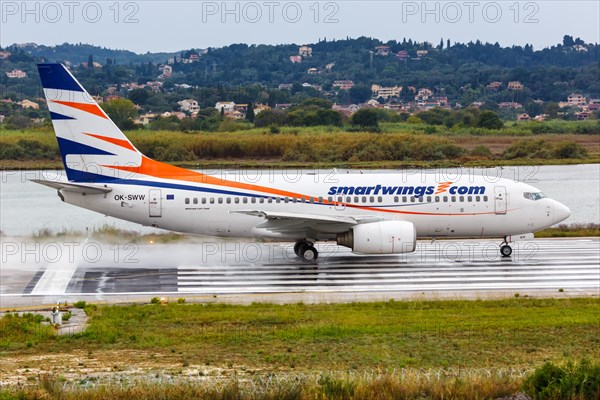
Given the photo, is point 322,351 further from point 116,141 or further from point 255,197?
point 116,141

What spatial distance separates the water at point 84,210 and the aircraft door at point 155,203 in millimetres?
4267

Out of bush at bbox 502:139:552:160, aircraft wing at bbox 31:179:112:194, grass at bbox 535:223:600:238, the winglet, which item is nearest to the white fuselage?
aircraft wing at bbox 31:179:112:194

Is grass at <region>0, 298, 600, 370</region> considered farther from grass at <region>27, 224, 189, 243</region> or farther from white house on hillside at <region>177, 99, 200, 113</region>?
white house on hillside at <region>177, 99, 200, 113</region>

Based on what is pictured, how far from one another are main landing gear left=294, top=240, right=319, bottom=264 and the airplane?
0.04 m

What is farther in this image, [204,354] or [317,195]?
[317,195]

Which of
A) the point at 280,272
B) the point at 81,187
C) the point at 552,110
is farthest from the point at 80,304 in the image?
the point at 552,110

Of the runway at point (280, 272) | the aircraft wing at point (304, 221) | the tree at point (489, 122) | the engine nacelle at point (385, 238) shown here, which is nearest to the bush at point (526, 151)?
the tree at point (489, 122)

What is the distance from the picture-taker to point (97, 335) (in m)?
26.2

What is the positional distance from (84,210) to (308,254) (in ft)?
98.5

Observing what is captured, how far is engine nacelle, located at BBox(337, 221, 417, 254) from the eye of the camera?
38.8 meters

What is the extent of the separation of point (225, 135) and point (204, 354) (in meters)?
70.4

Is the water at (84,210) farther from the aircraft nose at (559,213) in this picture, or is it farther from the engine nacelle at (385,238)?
the aircraft nose at (559,213)

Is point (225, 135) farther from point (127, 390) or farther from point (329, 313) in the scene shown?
point (127, 390)

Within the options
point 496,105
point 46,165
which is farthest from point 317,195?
point 496,105
